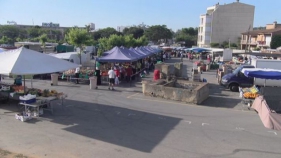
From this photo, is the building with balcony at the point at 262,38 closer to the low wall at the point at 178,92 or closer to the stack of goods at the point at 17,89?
the low wall at the point at 178,92

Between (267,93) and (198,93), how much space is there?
3.59m

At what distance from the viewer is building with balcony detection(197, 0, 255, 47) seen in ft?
285

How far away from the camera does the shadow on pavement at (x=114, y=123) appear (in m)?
8.68

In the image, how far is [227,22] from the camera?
87.8m

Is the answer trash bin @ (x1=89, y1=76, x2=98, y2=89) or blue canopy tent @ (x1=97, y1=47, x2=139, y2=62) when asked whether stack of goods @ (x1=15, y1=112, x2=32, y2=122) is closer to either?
trash bin @ (x1=89, y1=76, x2=98, y2=89)

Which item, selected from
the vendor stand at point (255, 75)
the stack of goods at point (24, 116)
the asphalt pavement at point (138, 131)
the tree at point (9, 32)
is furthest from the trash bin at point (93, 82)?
the tree at point (9, 32)

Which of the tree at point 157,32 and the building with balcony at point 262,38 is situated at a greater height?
the tree at point 157,32

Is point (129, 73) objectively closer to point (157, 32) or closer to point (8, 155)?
point (8, 155)

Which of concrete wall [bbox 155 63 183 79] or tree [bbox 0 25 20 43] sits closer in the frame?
concrete wall [bbox 155 63 183 79]

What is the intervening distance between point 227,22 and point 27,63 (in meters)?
86.3

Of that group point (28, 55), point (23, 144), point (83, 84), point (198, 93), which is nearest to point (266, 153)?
point (198, 93)

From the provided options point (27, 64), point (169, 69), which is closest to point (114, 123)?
point (27, 64)

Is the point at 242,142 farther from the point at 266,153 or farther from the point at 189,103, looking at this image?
the point at 189,103

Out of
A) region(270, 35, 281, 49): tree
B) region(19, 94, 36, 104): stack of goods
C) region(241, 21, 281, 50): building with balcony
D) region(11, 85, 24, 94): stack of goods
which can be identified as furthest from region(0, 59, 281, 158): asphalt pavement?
region(241, 21, 281, 50): building with balcony
